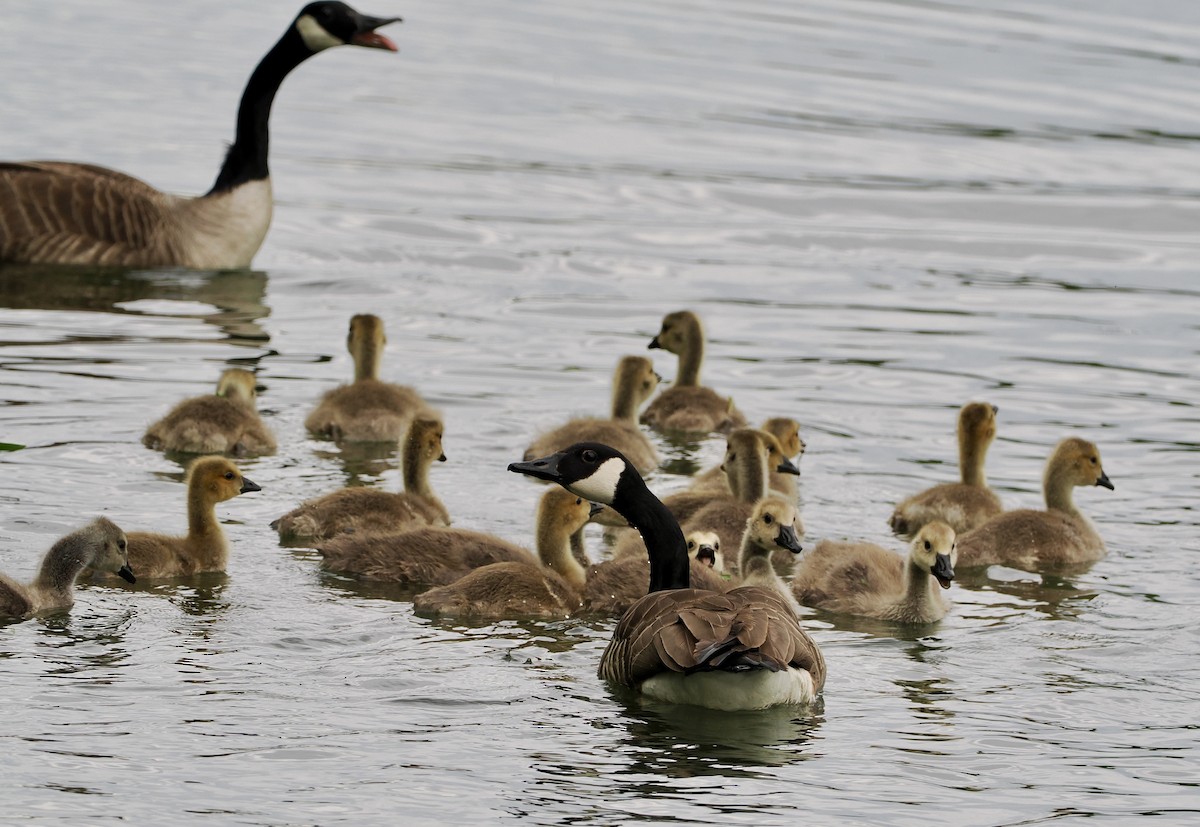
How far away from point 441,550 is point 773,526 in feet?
6.03

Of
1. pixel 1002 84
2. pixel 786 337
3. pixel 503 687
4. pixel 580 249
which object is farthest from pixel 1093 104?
pixel 503 687

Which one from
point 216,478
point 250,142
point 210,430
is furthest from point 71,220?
point 216,478

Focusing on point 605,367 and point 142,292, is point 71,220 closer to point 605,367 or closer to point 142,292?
point 142,292

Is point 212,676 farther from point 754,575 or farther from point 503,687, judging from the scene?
point 754,575

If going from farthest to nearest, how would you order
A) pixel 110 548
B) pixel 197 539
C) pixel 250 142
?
pixel 250 142 → pixel 197 539 → pixel 110 548

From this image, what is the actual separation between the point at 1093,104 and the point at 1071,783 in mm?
26711

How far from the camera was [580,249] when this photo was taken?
2242 cm

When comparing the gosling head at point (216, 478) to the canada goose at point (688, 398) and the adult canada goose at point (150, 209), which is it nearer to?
the canada goose at point (688, 398)

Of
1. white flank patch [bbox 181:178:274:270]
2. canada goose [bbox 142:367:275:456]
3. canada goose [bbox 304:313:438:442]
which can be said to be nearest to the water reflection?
white flank patch [bbox 181:178:274:270]

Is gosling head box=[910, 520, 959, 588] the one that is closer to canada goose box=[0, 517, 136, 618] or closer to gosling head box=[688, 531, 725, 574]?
gosling head box=[688, 531, 725, 574]

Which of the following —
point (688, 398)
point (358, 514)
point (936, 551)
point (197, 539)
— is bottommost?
point (197, 539)

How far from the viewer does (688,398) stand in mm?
15703

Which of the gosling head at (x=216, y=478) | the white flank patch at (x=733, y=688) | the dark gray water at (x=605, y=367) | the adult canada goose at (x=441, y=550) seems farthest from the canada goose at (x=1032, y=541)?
the gosling head at (x=216, y=478)

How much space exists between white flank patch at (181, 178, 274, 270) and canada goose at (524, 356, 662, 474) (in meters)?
6.66
